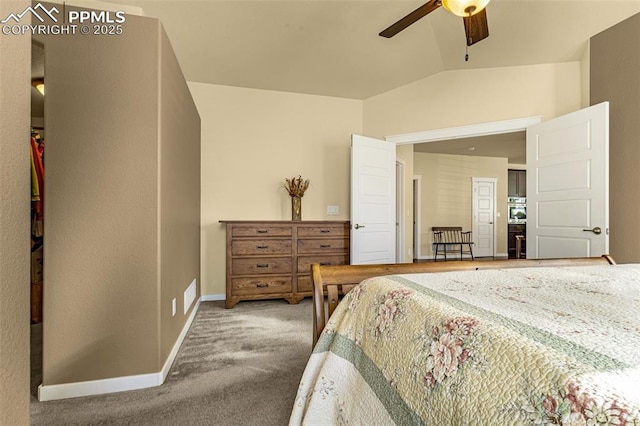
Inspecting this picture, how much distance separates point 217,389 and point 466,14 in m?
2.73

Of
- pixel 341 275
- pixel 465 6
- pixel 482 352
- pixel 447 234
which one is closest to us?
pixel 482 352

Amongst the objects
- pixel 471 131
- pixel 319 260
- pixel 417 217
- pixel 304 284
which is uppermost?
pixel 471 131

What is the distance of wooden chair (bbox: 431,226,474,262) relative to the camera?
7527 mm

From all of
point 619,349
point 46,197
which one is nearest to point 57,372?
point 46,197

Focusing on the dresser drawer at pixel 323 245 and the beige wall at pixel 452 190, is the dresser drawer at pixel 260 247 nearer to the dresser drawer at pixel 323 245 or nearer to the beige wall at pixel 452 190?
the dresser drawer at pixel 323 245

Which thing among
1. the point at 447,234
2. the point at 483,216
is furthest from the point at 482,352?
the point at 483,216

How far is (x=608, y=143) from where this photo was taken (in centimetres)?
266

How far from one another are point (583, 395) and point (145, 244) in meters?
1.96

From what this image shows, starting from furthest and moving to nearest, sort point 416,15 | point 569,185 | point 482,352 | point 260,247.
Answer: point 260,247
point 569,185
point 416,15
point 482,352

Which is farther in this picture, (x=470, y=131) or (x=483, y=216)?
(x=483, y=216)

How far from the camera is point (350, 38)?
3070mm

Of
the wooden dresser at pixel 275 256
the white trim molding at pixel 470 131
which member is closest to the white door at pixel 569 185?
the white trim molding at pixel 470 131

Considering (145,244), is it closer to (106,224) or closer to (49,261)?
(106,224)

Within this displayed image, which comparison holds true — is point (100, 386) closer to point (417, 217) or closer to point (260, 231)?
point (260, 231)
